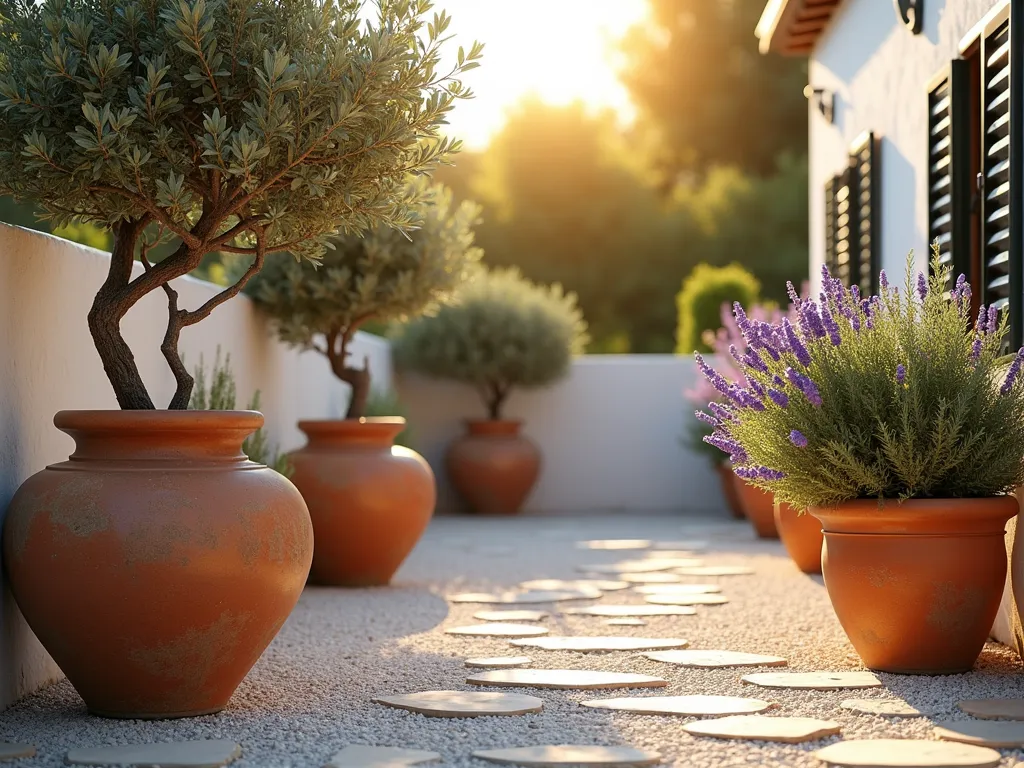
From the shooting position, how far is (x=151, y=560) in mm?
3086

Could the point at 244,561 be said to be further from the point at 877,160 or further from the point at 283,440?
the point at 877,160

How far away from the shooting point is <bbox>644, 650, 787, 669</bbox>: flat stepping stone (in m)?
3.94

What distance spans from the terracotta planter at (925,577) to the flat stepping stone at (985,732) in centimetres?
55

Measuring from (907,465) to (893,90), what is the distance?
3068mm

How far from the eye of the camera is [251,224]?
11.7 feet

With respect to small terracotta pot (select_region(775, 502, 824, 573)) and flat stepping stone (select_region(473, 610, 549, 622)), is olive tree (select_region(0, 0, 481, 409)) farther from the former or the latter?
small terracotta pot (select_region(775, 502, 824, 573))

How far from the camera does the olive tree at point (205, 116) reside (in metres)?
3.19

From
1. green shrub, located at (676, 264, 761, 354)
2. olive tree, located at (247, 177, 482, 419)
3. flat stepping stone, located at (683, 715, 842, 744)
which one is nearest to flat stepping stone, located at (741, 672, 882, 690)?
flat stepping stone, located at (683, 715, 842, 744)

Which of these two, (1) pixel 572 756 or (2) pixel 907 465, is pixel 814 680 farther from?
(1) pixel 572 756

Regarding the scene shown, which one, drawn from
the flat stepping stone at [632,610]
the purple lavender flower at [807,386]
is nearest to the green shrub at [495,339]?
the flat stepping stone at [632,610]

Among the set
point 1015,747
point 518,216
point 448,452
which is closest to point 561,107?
point 518,216

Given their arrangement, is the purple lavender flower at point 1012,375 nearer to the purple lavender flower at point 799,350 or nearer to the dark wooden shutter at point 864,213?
the purple lavender flower at point 799,350

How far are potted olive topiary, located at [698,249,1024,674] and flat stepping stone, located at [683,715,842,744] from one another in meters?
0.69

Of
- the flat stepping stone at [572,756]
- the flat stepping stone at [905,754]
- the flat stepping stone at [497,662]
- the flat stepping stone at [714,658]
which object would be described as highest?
the flat stepping stone at [905,754]
